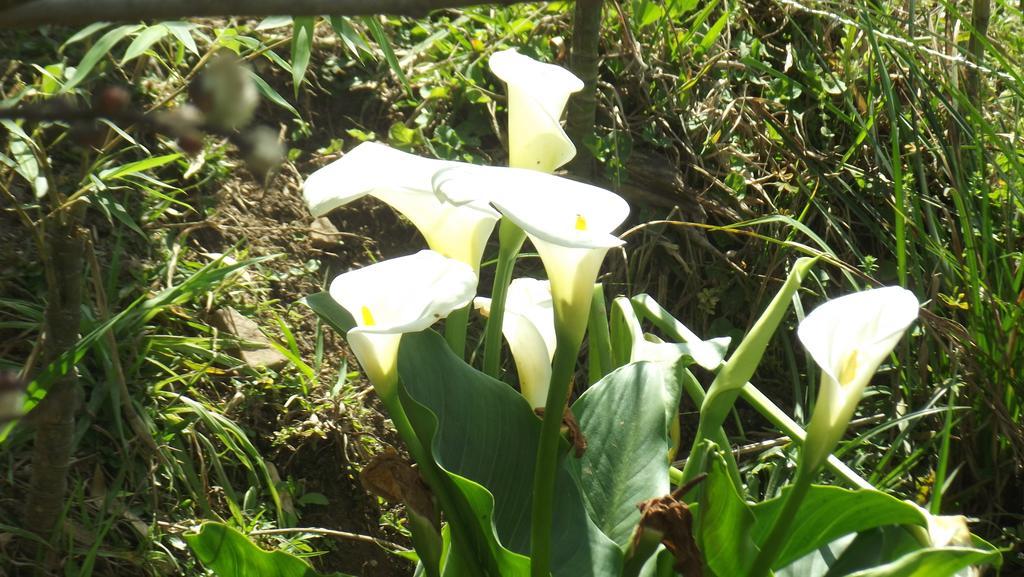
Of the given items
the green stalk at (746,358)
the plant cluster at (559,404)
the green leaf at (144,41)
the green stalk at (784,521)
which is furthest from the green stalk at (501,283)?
the green leaf at (144,41)

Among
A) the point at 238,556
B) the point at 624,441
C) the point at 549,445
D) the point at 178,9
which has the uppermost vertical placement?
the point at 178,9

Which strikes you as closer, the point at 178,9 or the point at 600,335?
the point at 178,9

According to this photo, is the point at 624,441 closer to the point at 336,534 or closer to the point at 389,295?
the point at 389,295

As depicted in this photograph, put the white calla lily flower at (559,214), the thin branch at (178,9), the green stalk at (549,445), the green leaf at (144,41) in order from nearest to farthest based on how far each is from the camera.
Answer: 1. the thin branch at (178,9)
2. the white calla lily flower at (559,214)
3. the green stalk at (549,445)
4. the green leaf at (144,41)

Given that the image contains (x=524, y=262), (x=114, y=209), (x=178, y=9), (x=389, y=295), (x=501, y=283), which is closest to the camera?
(x=178, y=9)

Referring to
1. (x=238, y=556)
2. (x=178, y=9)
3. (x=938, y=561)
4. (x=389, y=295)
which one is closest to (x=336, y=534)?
(x=238, y=556)

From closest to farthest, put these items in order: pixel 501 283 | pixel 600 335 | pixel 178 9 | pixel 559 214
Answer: pixel 178 9 → pixel 559 214 → pixel 501 283 → pixel 600 335

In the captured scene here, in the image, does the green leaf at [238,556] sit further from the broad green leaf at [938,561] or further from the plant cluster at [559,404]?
the broad green leaf at [938,561]
